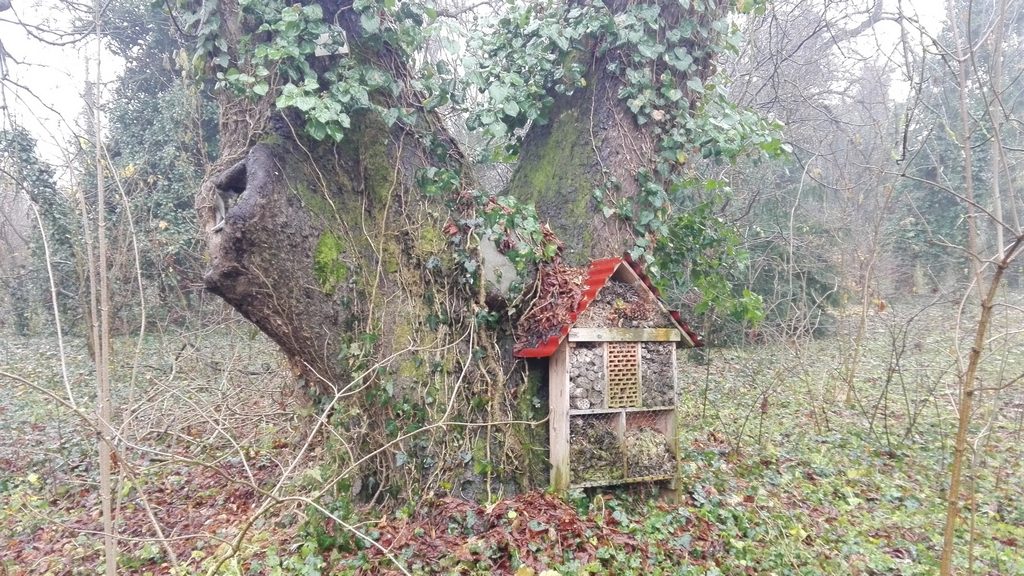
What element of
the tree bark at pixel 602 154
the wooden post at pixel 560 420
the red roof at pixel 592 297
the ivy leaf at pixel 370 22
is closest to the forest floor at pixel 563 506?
the wooden post at pixel 560 420

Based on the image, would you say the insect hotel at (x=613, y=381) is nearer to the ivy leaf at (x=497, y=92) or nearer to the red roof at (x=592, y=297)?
the red roof at (x=592, y=297)

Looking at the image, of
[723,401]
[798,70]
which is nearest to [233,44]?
[723,401]

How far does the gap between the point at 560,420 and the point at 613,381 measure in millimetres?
443

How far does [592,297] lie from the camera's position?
12.4 ft

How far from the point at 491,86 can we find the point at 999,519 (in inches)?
193

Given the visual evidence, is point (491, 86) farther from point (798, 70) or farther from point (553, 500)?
point (798, 70)

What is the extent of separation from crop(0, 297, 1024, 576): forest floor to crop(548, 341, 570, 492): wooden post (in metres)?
0.15

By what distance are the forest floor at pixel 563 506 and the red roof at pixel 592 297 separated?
933 millimetres

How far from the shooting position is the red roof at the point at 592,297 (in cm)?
374

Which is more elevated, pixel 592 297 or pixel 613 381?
pixel 592 297

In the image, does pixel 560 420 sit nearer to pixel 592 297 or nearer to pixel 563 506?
pixel 563 506

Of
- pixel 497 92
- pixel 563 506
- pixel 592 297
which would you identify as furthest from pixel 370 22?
pixel 563 506

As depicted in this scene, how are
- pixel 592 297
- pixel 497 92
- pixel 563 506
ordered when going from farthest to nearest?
pixel 497 92, pixel 592 297, pixel 563 506

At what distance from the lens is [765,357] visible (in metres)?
8.72
